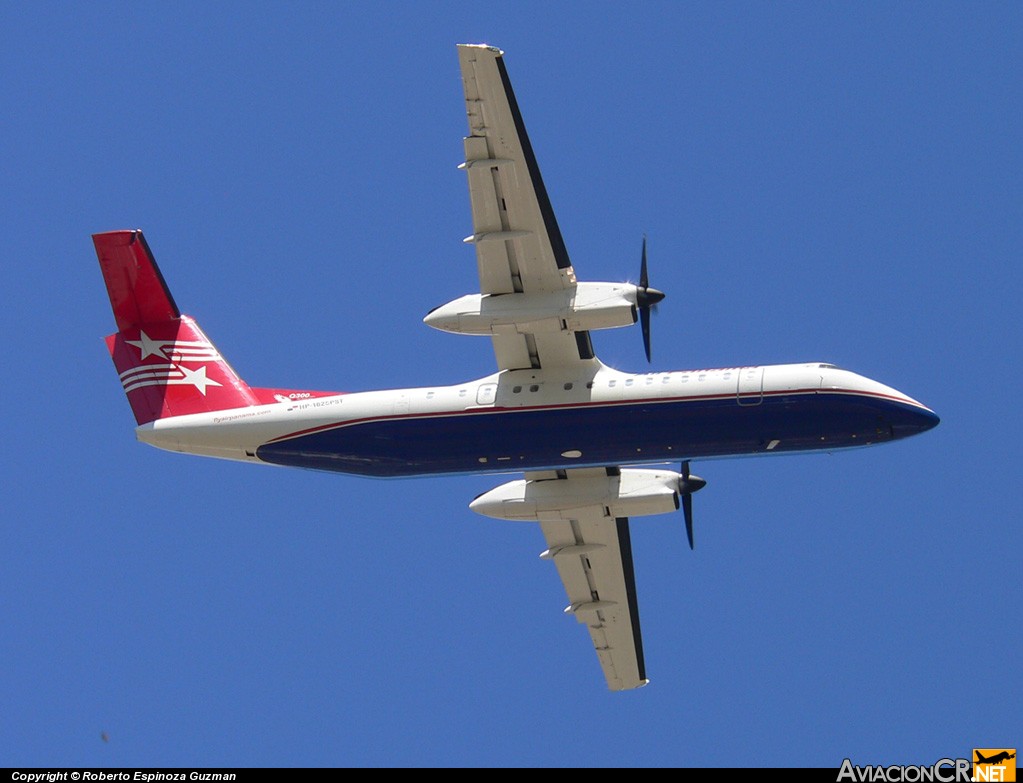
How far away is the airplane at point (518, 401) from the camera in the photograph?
1071 inches

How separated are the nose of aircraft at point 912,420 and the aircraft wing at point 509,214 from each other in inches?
210

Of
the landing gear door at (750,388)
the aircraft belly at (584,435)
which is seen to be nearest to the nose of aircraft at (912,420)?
the aircraft belly at (584,435)

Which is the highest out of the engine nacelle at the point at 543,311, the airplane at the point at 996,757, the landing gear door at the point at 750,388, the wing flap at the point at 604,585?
the engine nacelle at the point at 543,311

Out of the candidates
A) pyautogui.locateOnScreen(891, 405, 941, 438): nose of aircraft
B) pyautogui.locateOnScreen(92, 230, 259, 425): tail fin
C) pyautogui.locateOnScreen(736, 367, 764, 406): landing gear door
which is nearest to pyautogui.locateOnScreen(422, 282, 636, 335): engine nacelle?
pyautogui.locateOnScreen(736, 367, 764, 406): landing gear door

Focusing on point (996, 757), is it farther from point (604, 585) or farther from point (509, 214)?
point (509, 214)

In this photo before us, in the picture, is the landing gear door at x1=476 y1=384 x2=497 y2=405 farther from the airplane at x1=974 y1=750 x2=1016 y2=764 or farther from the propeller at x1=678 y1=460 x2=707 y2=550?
the airplane at x1=974 y1=750 x2=1016 y2=764

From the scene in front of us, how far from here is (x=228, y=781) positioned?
23.3 meters

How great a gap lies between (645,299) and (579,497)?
15.7ft

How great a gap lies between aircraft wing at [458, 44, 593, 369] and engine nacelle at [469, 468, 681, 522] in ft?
9.29

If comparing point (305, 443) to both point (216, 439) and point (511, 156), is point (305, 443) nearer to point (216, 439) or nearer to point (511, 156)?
point (216, 439)

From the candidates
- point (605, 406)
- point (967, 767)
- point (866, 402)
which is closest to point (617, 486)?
point (605, 406)

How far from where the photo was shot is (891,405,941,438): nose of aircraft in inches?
1065

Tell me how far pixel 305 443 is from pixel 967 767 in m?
12.3

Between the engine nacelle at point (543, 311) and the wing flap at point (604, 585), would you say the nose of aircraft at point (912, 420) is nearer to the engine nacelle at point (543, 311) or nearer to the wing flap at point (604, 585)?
the engine nacelle at point (543, 311)
